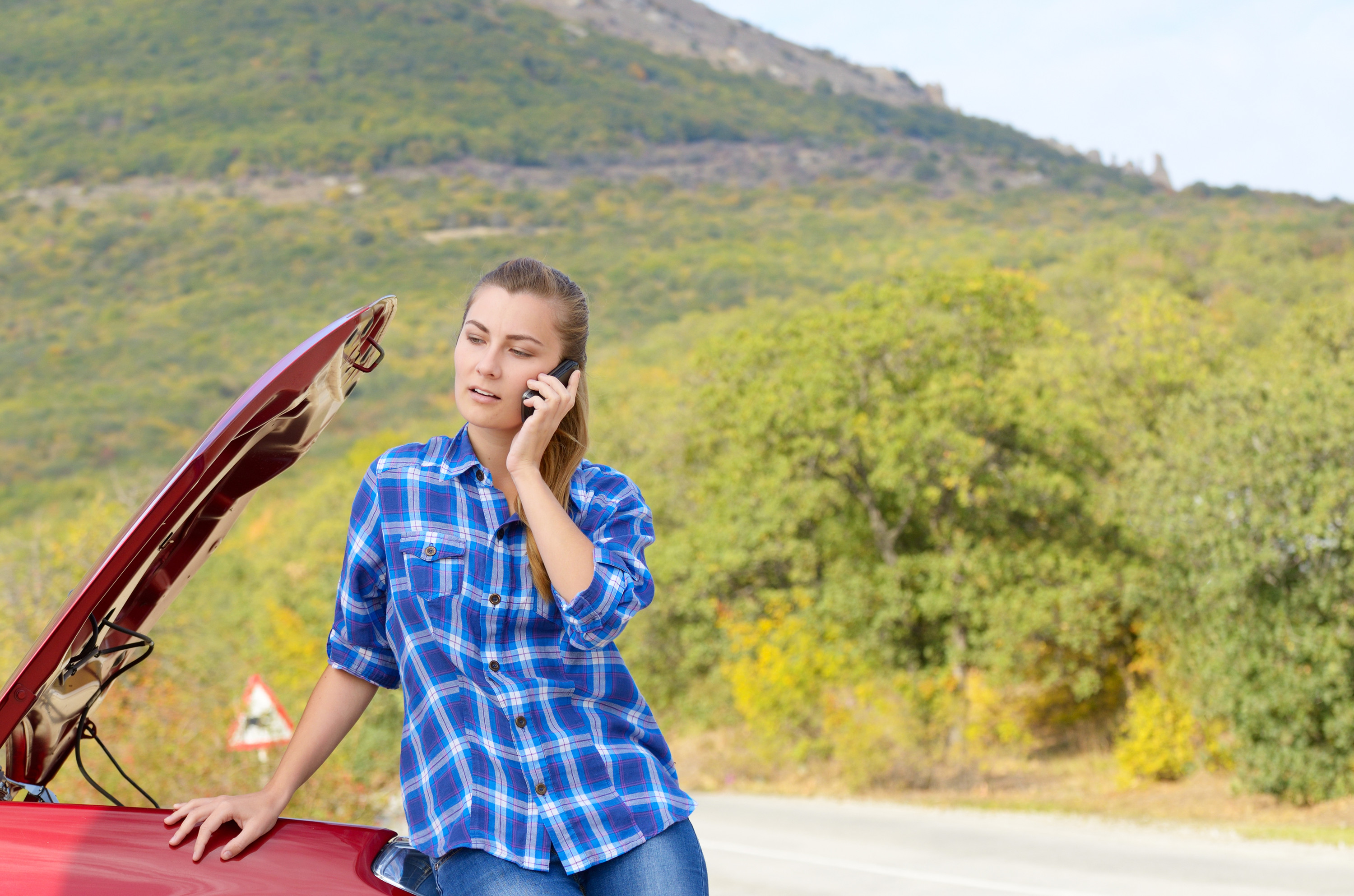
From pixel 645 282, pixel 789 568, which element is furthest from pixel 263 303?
pixel 789 568

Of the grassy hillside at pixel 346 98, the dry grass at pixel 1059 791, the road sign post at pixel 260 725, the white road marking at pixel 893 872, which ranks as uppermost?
the grassy hillside at pixel 346 98

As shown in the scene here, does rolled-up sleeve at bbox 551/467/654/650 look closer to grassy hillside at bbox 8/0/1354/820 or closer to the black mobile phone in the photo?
the black mobile phone

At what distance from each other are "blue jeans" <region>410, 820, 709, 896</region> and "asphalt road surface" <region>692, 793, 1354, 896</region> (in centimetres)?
719

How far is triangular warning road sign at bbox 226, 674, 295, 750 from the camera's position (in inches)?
332

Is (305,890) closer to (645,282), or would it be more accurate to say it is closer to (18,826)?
(18,826)

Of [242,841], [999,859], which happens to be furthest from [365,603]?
[999,859]

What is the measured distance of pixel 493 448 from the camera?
2090 mm

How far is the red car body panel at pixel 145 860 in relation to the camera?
166 centimetres

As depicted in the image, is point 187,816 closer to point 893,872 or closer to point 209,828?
point 209,828

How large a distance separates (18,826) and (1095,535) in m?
20.7

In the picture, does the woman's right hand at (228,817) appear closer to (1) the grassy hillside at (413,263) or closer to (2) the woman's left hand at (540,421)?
(2) the woman's left hand at (540,421)

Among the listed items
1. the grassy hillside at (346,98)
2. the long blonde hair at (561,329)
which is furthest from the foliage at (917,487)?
the grassy hillside at (346,98)

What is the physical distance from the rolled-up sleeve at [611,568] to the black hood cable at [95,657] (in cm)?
66

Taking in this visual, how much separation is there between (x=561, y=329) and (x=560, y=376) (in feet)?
0.29
